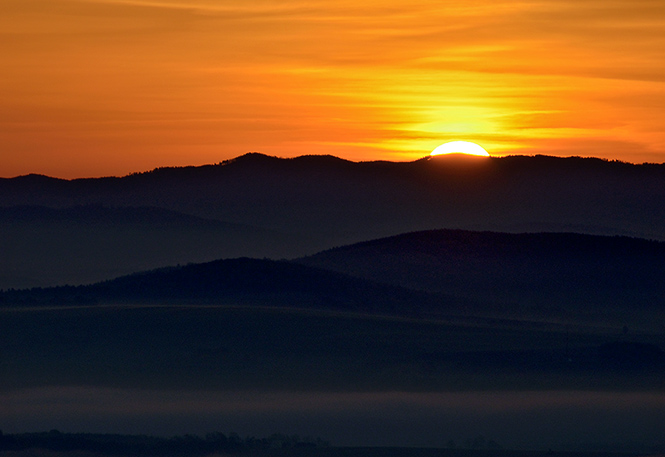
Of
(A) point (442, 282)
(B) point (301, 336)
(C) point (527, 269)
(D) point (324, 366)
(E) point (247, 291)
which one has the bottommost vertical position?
(D) point (324, 366)

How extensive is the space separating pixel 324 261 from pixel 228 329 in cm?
5925

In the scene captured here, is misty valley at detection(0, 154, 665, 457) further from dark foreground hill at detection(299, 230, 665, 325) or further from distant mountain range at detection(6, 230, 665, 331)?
dark foreground hill at detection(299, 230, 665, 325)

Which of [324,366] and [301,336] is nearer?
[324,366]

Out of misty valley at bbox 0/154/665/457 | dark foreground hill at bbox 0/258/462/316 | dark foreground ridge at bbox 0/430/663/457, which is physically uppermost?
dark foreground hill at bbox 0/258/462/316

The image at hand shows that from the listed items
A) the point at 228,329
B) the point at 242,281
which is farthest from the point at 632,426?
the point at 242,281

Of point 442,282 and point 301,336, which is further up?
point 442,282

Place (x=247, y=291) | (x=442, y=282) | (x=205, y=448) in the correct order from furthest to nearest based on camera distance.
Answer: (x=442, y=282) < (x=247, y=291) < (x=205, y=448)

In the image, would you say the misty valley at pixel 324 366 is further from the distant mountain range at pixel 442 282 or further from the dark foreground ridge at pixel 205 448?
the distant mountain range at pixel 442 282

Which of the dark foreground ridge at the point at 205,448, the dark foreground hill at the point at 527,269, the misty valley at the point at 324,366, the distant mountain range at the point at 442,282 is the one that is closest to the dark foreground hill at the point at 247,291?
the distant mountain range at the point at 442,282

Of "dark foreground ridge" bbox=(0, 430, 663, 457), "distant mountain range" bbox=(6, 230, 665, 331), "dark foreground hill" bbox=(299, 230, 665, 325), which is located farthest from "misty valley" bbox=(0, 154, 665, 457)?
"dark foreground hill" bbox=(299, 230, 665, 325)

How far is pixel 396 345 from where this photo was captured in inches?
2250

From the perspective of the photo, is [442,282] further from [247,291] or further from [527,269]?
[247,291]

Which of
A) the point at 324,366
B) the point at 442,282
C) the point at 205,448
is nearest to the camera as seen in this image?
the point at 205,448

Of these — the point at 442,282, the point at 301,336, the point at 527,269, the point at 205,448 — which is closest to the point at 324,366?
the point at 301,336
